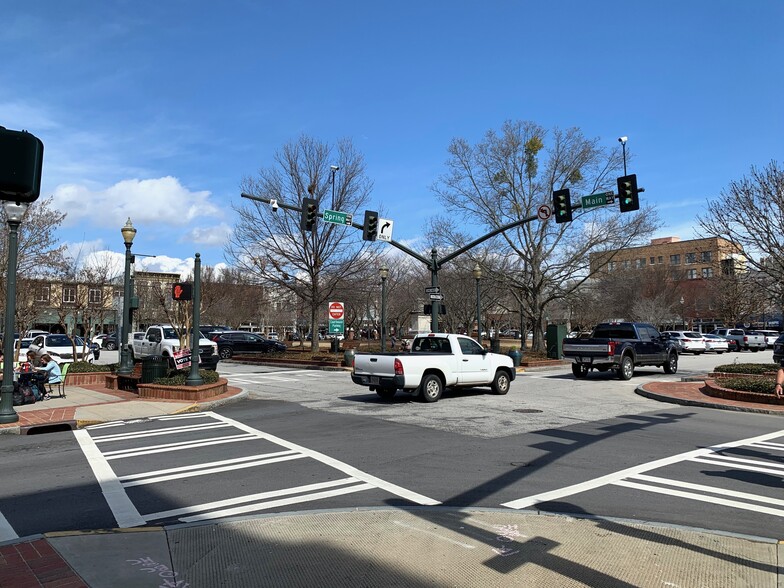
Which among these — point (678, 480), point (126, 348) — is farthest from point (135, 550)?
point (126, 348)

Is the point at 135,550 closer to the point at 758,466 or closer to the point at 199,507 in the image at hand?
the point at 199,507

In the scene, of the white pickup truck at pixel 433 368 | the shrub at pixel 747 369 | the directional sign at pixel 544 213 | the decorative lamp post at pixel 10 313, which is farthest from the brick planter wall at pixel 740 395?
the decorative lamp post at pixel 10 313

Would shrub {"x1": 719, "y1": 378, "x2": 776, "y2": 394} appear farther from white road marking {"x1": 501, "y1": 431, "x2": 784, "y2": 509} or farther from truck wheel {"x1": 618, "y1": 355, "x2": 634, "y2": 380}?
truck wheel {"x1": 618, "y1": 355, "x2": 634, "y2": 380}

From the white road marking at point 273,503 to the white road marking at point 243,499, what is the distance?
17cm

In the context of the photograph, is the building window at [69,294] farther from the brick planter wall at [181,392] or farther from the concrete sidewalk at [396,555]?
the concrete sidewalk at [396,555]

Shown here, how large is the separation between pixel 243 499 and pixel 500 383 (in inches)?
457

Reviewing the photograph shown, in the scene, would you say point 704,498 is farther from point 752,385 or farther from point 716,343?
point 716,343

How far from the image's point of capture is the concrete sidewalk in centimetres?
412

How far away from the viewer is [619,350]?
2136cm

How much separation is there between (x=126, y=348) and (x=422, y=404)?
394 inches

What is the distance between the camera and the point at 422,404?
14.9 meters

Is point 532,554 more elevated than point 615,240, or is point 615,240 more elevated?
point 615,240

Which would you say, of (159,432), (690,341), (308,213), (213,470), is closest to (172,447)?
(159,432)

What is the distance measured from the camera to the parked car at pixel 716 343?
1804 inches
